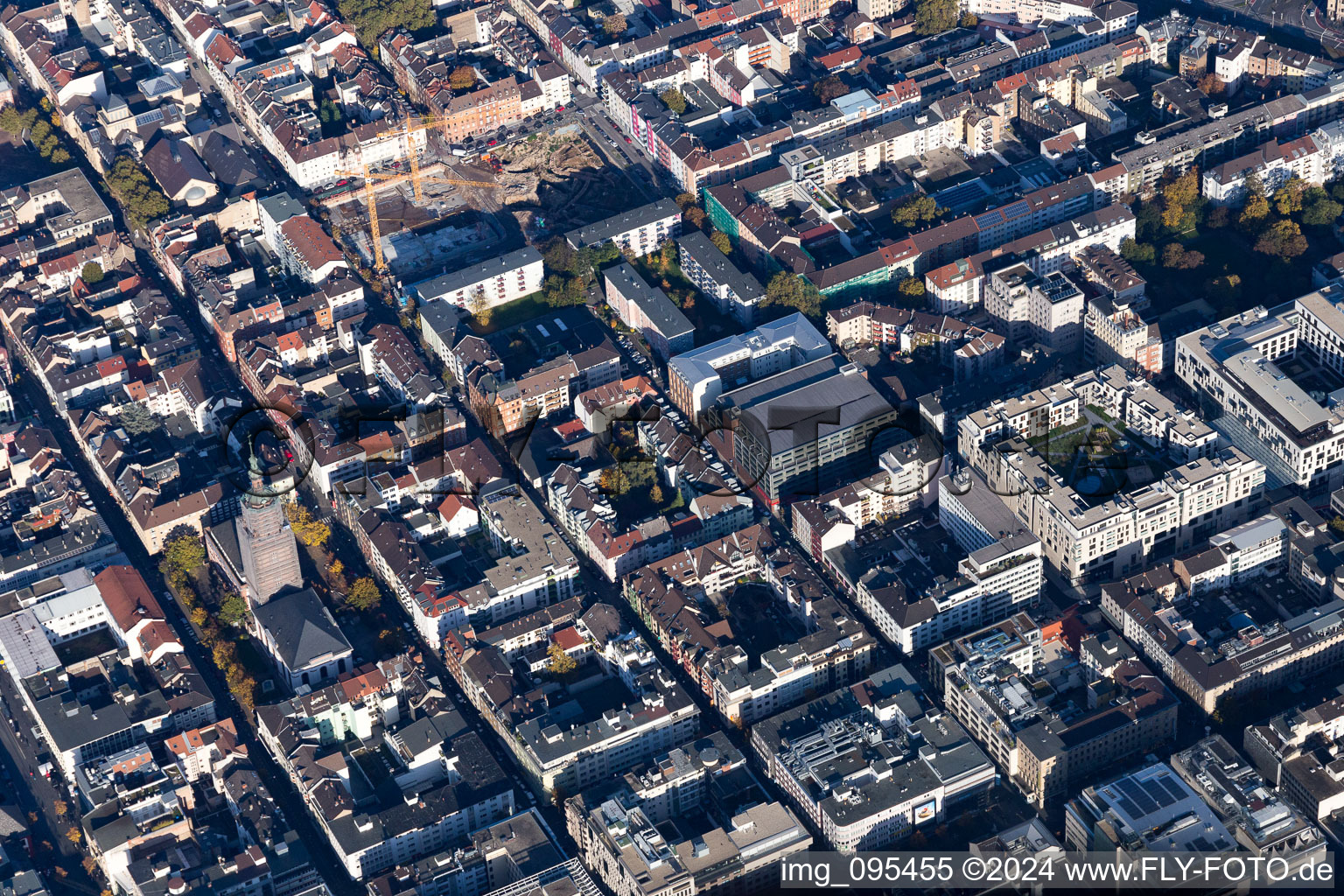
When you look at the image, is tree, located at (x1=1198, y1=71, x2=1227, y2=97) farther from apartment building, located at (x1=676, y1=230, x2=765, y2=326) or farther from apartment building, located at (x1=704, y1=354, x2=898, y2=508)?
apartment building, located at (x1=704, y1=354, x2=898, y2=508)

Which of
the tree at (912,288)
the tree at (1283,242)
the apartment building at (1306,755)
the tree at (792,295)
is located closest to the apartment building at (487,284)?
the tree at (792,295)

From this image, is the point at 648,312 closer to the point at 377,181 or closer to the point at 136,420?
the point at 377,181

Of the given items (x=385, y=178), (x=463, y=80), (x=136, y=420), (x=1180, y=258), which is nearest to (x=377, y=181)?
(x=385, y=178)

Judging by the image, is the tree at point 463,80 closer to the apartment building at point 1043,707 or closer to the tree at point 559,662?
the tree at point 559,662

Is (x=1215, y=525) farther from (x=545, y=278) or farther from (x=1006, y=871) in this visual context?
(x=545, y=278)

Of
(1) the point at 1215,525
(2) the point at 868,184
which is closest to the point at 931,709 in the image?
(1) the point at 1215,525
